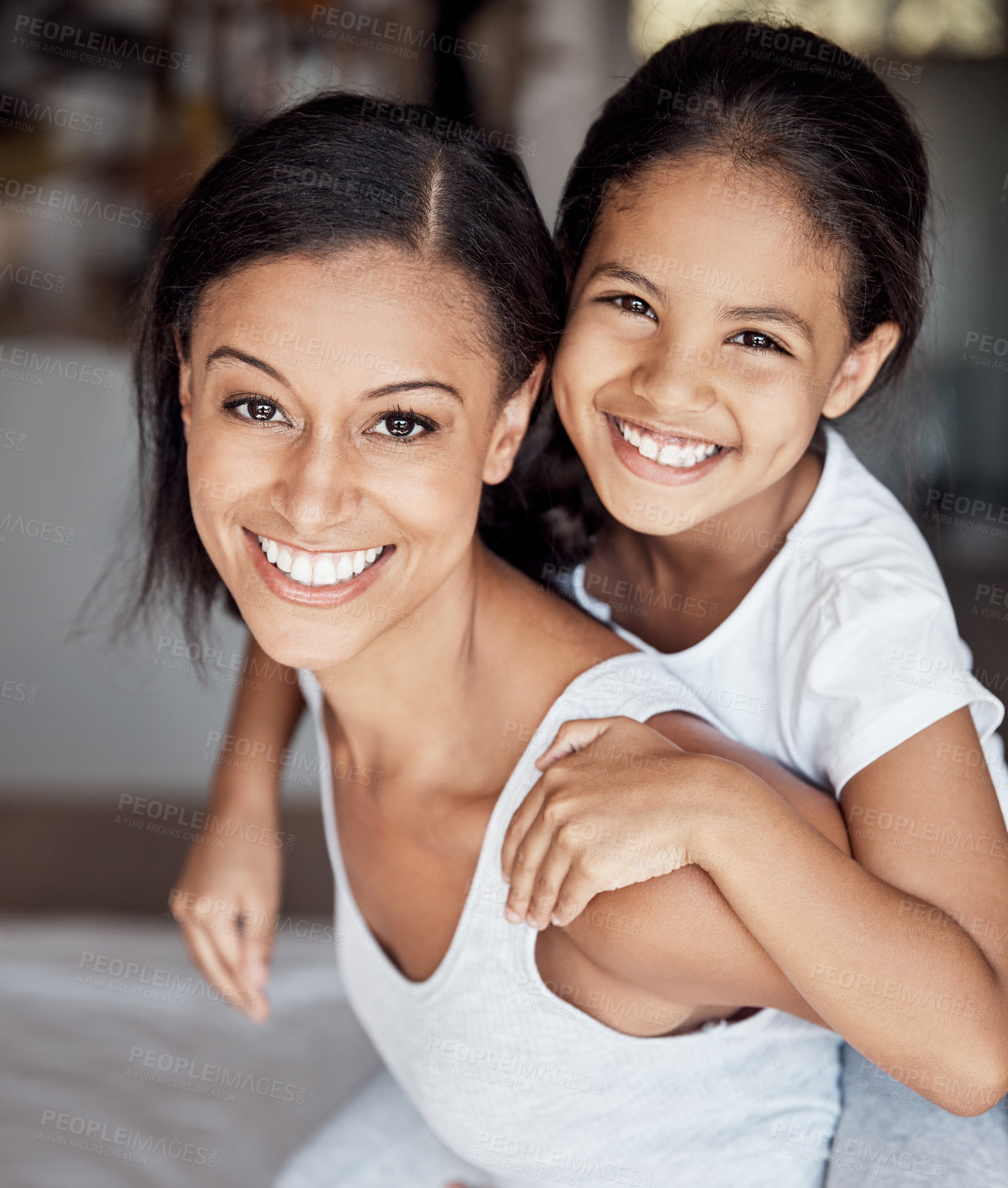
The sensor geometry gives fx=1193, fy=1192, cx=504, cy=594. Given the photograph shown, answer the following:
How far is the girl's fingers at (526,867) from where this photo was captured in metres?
1.05

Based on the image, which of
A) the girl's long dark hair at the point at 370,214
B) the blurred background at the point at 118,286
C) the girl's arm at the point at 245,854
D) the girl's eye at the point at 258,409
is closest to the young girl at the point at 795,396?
the girl's long dark hair at the point at 370,214

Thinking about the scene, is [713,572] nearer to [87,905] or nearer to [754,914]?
[754,914]

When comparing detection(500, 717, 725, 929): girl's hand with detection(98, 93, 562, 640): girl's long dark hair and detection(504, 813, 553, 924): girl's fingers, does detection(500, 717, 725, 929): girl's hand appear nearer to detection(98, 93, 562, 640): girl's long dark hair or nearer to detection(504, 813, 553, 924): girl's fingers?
detection(504, 813, 553, 924): girl's fingers

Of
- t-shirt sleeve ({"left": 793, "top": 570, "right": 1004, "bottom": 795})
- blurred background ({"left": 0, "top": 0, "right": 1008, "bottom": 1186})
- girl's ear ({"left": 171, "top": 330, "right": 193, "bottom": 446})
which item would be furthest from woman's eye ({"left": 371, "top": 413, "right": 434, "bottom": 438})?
blurred background ({"left": 0, "top": 0, "right": 1008, "bottom": 1186})

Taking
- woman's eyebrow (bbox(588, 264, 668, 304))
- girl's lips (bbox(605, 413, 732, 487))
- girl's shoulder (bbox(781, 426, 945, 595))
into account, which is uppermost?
woman's eyebrow (bbox(588, 264, 668, 304))

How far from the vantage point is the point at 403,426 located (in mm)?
1084

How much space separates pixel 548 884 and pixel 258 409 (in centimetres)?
50

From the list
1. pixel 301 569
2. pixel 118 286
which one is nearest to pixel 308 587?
pixel 301 569

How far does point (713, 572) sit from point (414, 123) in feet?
2.20

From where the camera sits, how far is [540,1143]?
48.3 inches

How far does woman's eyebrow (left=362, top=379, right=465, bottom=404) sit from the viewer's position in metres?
1.03

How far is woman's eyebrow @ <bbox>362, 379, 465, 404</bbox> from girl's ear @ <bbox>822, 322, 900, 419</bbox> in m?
0.52

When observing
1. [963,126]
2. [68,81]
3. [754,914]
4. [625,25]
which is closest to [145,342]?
[754,914]

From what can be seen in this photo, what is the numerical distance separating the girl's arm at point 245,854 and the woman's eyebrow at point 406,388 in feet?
2.45
